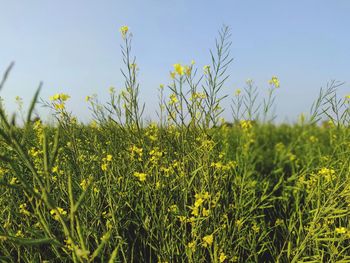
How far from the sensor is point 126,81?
2082 mm

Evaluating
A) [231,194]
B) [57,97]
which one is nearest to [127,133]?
[57,97]

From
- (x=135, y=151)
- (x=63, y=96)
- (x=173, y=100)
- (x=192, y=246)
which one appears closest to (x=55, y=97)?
(x=63, y=96)

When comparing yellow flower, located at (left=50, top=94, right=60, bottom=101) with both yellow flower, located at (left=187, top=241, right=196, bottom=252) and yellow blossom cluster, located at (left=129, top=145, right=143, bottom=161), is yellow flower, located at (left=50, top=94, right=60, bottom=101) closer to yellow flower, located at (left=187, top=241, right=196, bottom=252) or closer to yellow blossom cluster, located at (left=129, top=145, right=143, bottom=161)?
yellow blossom cluster, located at (left=129, top=145, right=143, bottom=161)

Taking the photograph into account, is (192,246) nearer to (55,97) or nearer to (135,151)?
(135,151)

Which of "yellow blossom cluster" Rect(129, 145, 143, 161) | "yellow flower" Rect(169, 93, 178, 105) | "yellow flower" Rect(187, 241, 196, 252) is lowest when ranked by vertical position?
"yellow flower" Rect(187, 241, 196, 252)

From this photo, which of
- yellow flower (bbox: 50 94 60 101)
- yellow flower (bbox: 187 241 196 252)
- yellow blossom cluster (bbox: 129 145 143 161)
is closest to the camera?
yellow flower (bbox: 187 241 196 252)

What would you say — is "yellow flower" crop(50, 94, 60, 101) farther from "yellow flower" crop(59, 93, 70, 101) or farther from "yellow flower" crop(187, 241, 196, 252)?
"yellow flower" crop(187, 241, 196, 252)

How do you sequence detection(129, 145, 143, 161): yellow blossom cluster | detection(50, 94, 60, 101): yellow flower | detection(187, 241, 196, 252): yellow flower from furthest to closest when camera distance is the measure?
1. detection(129, 145, 143, 161): yellow blossom cluster
2. detection(50, 94, 60, 101): yellow flower
3. detection(187, 241, 196, 252): yellow flower

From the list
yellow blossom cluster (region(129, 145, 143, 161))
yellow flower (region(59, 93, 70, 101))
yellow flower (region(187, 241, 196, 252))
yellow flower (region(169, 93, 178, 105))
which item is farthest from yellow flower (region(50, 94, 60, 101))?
yellow flower (region(187, 241, 196, 252))

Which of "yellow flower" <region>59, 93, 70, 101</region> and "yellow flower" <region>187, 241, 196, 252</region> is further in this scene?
"yellow flower" <region>59, 93, 70, 101</region>

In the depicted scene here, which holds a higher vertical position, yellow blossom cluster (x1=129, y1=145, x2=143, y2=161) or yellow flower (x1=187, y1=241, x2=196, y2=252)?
yellow blossom cluster (x1=129, y1=145, x2=143, y2=161)

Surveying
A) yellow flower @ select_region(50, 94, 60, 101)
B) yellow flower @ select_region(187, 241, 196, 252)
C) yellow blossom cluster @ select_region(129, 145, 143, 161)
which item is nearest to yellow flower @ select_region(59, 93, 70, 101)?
yellow flower @ select_region(50, 94, 60, 101)

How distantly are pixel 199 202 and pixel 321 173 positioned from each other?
784mm

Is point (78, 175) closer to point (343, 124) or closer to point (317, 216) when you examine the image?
point (317, 216)
